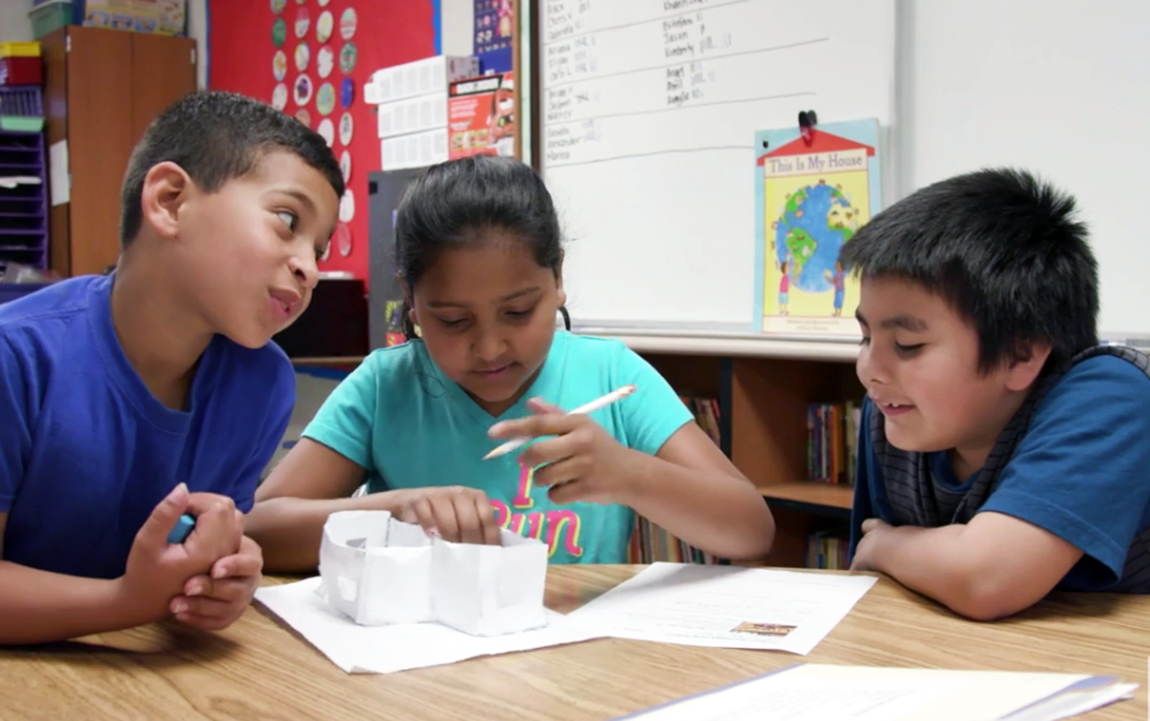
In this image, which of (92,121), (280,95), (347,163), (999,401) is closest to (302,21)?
(280,95)

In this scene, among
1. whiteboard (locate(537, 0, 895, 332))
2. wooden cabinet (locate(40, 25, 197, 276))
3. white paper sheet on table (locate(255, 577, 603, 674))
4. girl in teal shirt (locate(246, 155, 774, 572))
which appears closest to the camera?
white paper sheet on table (locate(255, 577, 603, 674))

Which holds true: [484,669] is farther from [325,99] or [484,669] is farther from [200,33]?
[200,33]

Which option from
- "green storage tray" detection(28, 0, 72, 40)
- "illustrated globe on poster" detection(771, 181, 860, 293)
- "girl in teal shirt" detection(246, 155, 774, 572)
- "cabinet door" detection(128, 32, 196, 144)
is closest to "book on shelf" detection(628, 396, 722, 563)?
"illustrated globe on poster" detection(771, 181, 860, 293)

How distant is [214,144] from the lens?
3.16 ft

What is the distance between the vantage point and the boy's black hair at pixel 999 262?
3.48ft

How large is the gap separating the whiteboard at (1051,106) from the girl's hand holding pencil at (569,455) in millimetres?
1156

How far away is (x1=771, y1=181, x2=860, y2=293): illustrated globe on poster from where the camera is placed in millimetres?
2121

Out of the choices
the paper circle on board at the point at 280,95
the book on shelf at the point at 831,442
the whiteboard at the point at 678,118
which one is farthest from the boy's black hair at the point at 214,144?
the paper circle on board at the point at 280,95

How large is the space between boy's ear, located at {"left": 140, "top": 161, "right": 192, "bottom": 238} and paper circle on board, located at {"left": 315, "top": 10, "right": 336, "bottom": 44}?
3256 mm

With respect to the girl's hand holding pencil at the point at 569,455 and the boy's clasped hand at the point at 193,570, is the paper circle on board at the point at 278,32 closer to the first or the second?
the girl's hand holding pencil at the point at 569,455

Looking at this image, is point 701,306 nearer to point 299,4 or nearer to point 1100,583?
point 1100,583

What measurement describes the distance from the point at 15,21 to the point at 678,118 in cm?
383

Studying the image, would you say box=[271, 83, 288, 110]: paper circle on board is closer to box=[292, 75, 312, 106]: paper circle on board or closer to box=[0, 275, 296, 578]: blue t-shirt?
box=[292, 75, 312, 106]: paper circle on board

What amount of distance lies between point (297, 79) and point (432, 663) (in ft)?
12.5
